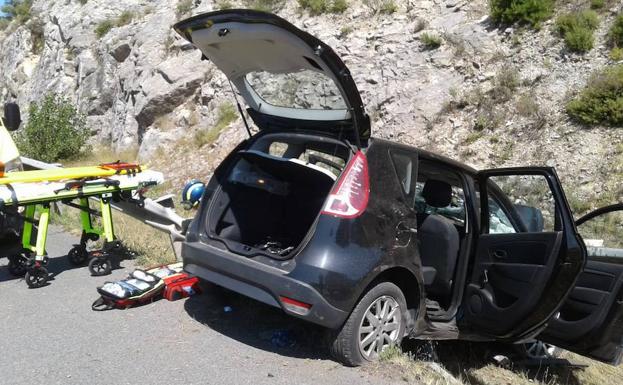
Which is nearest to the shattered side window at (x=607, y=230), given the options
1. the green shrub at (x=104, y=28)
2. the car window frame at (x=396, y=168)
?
the car window frame at (x=396, y=168)

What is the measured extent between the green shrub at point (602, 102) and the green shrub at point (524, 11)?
2773 millimetres

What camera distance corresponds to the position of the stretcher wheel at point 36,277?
19.9ft

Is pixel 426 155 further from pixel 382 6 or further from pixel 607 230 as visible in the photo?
pixel 382 6

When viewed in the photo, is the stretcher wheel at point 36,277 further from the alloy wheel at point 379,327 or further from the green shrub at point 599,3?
the green shrub at point 599,3

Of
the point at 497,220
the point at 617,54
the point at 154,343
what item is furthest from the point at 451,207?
the point at 617,54

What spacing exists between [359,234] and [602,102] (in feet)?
29.1

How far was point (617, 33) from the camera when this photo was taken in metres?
12.7

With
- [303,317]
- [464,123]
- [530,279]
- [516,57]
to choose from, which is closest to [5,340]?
[303,317]

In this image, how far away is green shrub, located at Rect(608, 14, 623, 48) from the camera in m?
12.6

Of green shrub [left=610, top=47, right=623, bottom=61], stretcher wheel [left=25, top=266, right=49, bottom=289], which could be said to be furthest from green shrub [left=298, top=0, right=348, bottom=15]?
stretcher wheel [left=25, top=266, right=49, bottom=289]

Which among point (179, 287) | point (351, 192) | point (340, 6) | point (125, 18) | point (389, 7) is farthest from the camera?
point (125, 18)

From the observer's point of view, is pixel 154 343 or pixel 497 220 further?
pixel 497 220

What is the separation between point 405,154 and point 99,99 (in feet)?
66.5

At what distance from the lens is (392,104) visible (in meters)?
14.2
